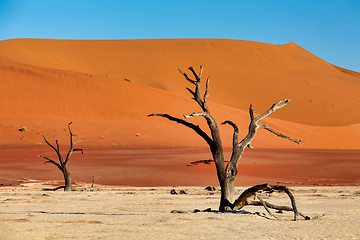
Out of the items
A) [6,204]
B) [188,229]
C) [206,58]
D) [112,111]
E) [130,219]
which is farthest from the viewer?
[206,58]

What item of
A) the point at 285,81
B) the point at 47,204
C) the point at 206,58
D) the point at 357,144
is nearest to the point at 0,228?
the point at 47,204

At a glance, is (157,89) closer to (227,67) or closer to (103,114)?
(103,114)

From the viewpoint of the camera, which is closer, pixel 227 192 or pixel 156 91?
pixel 227 192

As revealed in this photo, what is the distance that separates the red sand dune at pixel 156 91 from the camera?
42.9 m

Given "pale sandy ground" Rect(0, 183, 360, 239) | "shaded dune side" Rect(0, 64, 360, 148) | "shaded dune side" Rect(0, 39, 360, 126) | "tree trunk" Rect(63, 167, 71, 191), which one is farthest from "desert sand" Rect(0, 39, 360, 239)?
"tree trunk" Rect(63, 167, 71, 191)

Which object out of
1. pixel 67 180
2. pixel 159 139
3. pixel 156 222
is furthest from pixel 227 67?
pixel 156 222

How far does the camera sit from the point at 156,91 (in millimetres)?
55344

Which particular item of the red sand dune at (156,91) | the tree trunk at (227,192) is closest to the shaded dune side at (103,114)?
the red sand dune at (156,91)

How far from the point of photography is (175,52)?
98.1 metres

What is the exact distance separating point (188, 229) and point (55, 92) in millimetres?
45021

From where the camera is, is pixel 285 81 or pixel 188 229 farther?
pixel 285 81

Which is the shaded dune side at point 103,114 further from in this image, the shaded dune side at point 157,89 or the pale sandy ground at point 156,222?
the pale sandy ground at point 156,222

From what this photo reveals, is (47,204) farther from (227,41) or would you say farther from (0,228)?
(227,41)

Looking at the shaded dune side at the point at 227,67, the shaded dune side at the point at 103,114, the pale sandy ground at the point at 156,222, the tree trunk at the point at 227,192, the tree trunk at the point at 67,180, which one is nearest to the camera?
the pale sandy ground at the point at 156,222
